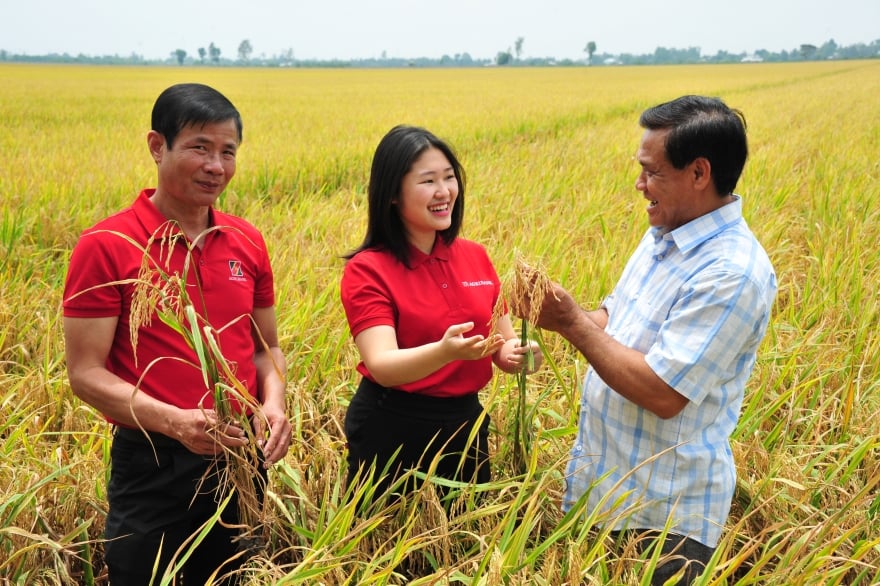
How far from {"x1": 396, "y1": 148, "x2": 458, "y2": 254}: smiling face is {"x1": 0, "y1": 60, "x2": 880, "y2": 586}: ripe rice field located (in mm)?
251

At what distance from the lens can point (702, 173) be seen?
58.4 inches

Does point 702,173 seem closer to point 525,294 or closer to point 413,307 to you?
point 525,294

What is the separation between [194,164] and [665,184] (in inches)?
39.0

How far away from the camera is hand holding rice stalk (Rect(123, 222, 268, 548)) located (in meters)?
1.24

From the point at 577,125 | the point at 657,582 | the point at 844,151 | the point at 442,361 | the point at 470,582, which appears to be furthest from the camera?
the point at 577,125

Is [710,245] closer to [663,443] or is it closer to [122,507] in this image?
[663,443]

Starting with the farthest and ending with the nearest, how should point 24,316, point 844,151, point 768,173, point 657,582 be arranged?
point 844,151, point 768,173, point 24,316, point 657,582

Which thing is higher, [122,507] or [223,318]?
[223,318]

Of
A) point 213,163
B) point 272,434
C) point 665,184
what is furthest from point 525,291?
point 213,163

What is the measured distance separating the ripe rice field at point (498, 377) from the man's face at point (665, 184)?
13.8 inches

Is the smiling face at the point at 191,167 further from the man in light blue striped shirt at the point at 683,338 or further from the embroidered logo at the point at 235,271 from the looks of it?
the man in light blue striped shirt at the point at 683,338

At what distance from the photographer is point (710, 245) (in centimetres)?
146

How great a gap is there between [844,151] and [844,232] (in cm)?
421

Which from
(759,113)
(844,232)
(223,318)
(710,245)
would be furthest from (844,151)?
(223,318)
